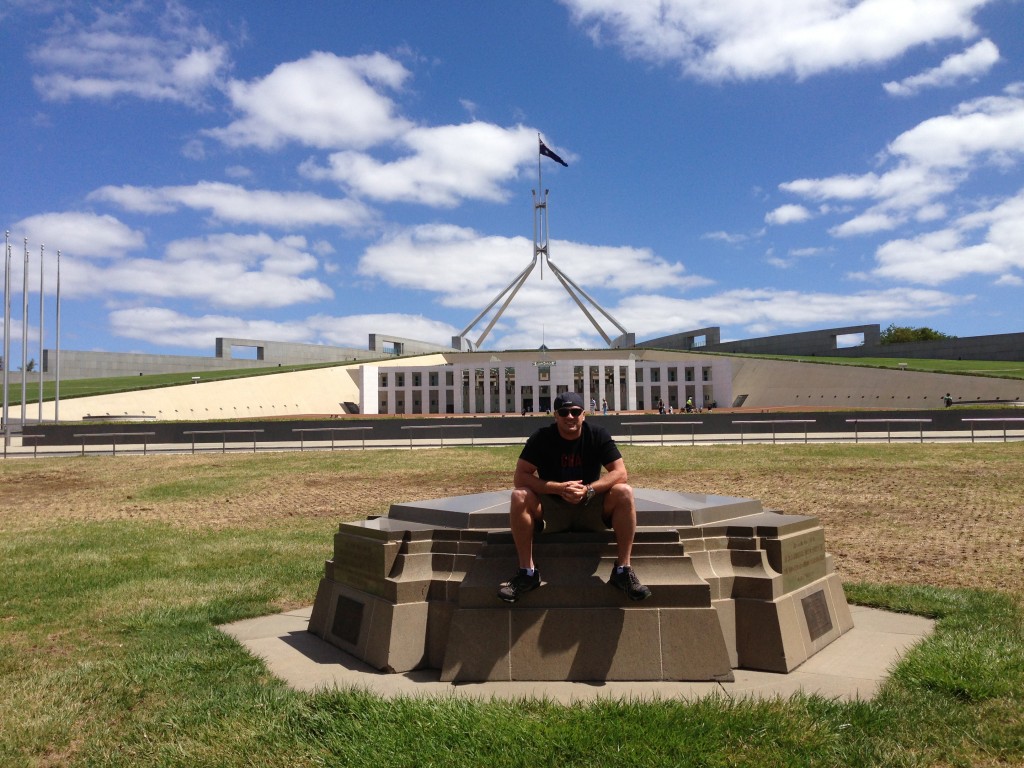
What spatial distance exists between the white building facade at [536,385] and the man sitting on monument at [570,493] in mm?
44466

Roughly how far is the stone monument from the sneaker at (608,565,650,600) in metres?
0.12

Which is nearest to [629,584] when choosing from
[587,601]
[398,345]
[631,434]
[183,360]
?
[587,601]

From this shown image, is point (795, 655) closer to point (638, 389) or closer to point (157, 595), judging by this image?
point (157, 595)

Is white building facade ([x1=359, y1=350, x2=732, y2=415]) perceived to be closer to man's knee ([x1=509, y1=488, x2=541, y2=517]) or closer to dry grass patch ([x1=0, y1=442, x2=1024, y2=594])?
dry grass patch ([x1=0, y1=442, x2=1024, y2=594])

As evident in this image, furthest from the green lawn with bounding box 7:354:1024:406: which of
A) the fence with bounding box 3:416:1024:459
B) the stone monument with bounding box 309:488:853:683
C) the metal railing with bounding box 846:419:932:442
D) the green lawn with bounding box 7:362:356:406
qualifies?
the stone monument with bounding box 309:488:853:683

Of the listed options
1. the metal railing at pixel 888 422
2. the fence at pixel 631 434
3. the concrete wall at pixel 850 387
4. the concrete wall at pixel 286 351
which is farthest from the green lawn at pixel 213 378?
the metal railing at pixel 888 422

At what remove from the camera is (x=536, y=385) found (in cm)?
5088

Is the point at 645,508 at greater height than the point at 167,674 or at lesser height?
greater

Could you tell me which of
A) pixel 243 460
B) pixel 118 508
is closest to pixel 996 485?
pixel 118 508

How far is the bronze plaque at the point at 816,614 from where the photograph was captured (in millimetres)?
4818

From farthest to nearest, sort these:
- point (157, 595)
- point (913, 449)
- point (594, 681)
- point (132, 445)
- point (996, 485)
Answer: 1. point (132, 445)
2. point (913, 449)
3. point (996, 485)
4. point (157, 595)
5. point (594, 681)

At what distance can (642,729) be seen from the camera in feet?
11.2

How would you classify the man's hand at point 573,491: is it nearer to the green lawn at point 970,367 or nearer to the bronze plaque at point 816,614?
the bronze plaque at point 816,614

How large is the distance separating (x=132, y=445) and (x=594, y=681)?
2535 centimetres
